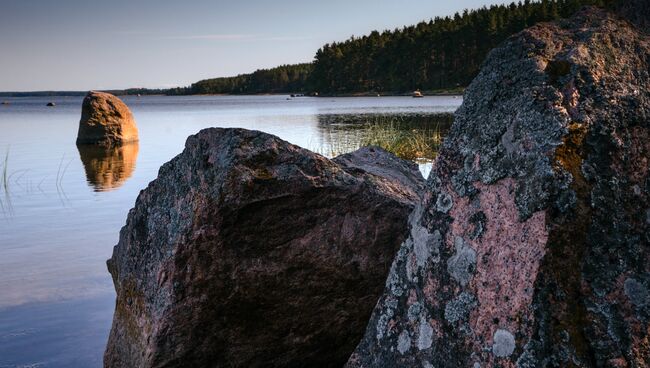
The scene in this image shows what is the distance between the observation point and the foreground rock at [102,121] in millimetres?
26047

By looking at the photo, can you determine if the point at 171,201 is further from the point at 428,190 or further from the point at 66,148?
the point at 66,148

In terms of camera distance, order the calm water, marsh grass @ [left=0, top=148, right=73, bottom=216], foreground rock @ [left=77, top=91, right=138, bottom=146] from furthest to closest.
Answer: foreground rock @ [left=77, top=91, right=138, bottom=146]
marsh grass @ [left=0, top=148, right=73, bottom=216]
the calm water

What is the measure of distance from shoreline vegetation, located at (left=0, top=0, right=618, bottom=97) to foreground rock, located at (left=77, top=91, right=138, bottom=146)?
77264 millimetres

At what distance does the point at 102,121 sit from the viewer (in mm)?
26516

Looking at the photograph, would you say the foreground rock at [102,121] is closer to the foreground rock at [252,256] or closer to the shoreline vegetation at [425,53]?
the foreground rock at [252,256]

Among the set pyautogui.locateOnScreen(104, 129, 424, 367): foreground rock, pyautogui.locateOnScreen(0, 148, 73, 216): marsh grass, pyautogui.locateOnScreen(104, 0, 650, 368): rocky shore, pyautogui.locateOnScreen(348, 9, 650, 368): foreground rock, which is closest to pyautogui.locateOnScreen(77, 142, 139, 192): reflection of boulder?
pyautogui.locateOnScreen(0, 148, 73, 216): marsh grass

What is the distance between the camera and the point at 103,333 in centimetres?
586

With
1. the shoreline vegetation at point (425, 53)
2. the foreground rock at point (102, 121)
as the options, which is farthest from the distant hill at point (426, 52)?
the foreground rock at point (102, 121)

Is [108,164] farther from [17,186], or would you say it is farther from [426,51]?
[426,51]

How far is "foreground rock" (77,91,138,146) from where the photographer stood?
85.5 ft

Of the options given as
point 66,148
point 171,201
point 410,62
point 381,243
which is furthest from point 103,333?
point 410,62

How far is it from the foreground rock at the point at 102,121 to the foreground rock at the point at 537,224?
2541cm

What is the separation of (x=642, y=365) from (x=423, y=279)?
0.85 metres

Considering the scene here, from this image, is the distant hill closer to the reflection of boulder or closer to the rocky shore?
the reflection of boulder
